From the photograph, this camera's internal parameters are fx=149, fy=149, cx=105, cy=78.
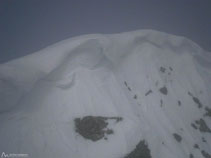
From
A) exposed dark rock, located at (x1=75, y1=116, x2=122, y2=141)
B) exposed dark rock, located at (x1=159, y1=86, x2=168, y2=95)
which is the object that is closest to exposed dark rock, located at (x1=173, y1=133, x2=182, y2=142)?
exposed dark rock, located at (x1=159, y1=86, x2=168, y2=95)

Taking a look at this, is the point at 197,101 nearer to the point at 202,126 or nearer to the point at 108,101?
the point at 202,126

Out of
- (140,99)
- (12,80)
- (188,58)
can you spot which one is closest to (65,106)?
(12,80)

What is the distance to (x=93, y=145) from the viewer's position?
1180 cm

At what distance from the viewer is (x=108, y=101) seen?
48.1 feet

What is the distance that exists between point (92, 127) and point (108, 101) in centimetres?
320

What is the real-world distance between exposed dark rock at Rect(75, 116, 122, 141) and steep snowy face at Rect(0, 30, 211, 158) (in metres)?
0.08

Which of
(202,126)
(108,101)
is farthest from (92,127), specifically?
(202,126)

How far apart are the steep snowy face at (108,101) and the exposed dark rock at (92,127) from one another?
0.08 m

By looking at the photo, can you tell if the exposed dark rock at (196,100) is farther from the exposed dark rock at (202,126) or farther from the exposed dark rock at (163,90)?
the exposed dark rock at (163,90)

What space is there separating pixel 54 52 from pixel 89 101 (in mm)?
6296

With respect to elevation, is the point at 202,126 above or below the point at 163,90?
below

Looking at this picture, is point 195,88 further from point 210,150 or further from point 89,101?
point 89,101

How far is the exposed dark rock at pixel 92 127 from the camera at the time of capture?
39.9ft

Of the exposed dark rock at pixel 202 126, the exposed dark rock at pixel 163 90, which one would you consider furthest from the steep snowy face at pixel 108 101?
the exposed dark rock at pixel 202 126
